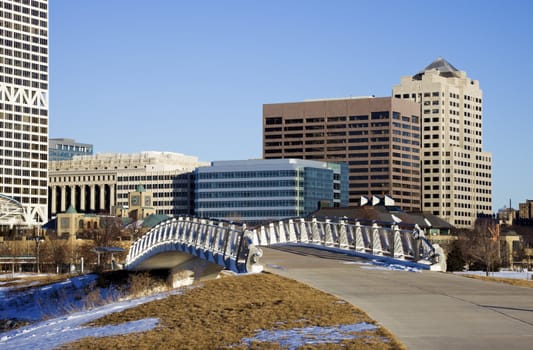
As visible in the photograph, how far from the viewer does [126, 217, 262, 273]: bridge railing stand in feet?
125

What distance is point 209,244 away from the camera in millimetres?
49531

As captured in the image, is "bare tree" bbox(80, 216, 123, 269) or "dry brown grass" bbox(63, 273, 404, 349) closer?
"dry brown grass" bbox(63, 273, 404, 349)

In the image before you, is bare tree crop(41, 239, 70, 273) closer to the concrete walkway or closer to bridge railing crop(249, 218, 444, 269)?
bridge railing crop(249, 218, 444, 269)

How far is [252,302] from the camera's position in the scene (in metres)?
27.5

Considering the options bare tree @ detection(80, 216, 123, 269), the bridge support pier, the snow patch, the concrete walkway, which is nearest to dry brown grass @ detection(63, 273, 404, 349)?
the snow patch

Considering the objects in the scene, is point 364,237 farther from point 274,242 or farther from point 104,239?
point 104,239

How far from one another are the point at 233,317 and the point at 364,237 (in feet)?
79.6

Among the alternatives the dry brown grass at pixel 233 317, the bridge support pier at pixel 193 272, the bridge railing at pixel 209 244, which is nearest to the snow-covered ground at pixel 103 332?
the dry brown grass at pixel 233 317

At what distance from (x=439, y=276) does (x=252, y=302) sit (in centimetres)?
911

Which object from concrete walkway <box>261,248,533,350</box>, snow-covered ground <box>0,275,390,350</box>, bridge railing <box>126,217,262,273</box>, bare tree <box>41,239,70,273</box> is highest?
bridge railing <box>126,217,262,273</box>

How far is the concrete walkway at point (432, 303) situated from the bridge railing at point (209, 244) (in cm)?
102

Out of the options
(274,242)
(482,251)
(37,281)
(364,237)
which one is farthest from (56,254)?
(364,237)

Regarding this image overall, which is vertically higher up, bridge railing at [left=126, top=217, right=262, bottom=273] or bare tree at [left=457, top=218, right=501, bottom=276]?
bridge railing at [left=126, top=217, right=262, bottom=273]

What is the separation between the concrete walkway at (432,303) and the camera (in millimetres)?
21875
